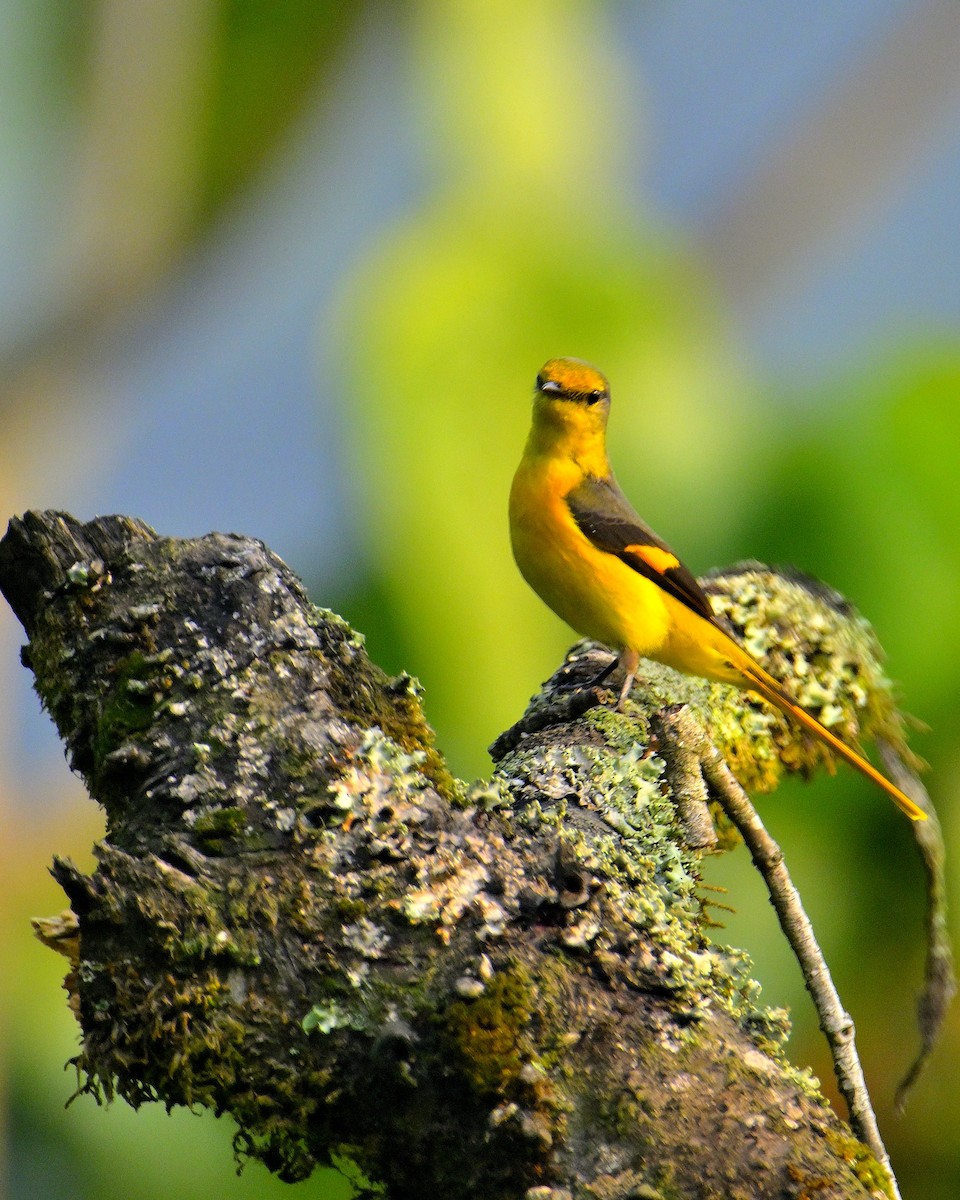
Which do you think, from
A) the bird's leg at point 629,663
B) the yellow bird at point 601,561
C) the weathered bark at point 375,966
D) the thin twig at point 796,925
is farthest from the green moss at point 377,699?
the bird's leg at point 629,663

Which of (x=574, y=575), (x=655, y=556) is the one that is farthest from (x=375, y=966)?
(x=655, y=556)

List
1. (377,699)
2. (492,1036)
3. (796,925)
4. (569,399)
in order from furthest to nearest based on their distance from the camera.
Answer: (569,399) < (796,925) < (377,699) < (492,1036)

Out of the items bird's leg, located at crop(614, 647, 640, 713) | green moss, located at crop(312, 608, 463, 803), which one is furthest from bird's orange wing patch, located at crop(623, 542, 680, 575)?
green moss, located at crop(312, 608, 463, 803)

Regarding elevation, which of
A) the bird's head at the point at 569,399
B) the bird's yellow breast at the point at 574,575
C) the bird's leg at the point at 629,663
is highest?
the bird's head at the point at 569,399

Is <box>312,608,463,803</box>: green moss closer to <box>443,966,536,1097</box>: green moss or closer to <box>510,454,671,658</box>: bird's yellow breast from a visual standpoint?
<box>443,966,536,1097</box>: green moss

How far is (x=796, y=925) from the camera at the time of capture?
106 inches

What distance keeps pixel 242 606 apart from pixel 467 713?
2389mm

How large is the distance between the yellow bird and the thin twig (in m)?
0.58

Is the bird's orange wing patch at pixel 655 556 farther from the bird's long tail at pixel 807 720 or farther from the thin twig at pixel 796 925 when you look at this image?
the thin twig at pixel 796 925

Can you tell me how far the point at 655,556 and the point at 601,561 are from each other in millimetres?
187

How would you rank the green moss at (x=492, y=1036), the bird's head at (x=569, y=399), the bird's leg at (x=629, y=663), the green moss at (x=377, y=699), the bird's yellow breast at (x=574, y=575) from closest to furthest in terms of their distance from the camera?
the green moss at (x=492, y=1036) → the green moss at (x=377, y=699) → the bird's leg at (x=629, y=663) → the bird's yellow breast at (x=574, y=575) → the bird's head at (x=569, y=399)

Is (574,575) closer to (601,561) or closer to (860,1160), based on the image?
(601,561)

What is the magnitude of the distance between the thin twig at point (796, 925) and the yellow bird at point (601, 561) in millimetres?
580

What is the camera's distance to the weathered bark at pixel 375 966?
174 cm
